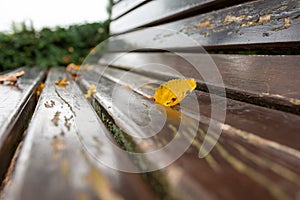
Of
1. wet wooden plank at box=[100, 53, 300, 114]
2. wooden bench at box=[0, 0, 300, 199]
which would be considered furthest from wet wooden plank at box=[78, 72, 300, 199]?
wet wooden plank at box=[100, 53, 300, 114]

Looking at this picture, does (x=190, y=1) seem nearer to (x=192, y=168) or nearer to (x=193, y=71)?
(x=193, y=71)

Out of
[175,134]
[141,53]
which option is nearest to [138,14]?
[141,53]

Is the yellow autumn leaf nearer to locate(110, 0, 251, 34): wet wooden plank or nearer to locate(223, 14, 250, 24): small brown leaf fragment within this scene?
locate(223, 14, 250, 24): small brown leaf fragment

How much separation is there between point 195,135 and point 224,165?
5.4 inches

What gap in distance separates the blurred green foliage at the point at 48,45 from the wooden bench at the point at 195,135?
18.2 ft

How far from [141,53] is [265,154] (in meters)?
2.04

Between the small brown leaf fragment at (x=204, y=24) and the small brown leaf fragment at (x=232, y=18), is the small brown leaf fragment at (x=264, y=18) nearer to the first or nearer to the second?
the small brown leaf fragment at (x=232, y=18)

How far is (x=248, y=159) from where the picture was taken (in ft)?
1.50

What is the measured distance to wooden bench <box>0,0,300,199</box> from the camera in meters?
0.39

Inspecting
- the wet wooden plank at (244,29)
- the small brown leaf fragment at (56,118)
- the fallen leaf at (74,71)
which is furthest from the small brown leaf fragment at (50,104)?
the fallen leaf at (74,71)

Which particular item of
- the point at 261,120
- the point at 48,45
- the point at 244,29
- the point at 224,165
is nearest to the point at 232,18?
the point at 244,29

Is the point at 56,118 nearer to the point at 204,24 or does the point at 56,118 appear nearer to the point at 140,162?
the point at 140,162

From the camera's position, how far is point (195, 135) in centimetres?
57

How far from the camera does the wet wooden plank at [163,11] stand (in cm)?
149
